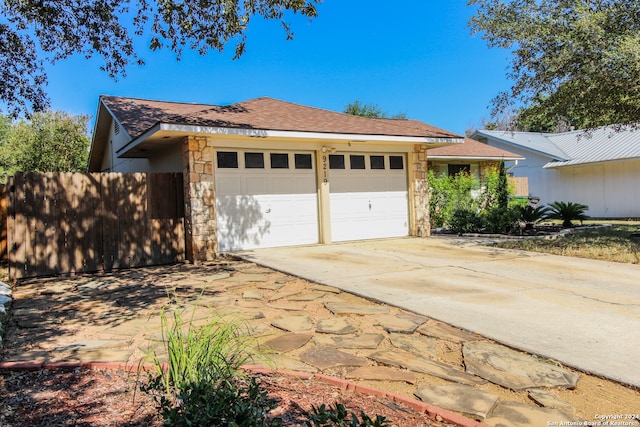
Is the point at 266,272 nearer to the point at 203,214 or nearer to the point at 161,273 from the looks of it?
the point at 161,273

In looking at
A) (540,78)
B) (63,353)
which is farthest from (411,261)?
(63,353)

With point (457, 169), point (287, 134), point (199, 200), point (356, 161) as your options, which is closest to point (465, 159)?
point (457, 169)

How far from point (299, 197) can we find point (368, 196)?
206cm

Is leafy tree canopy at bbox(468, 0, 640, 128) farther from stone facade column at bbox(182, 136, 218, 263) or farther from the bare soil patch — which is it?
the bare soil patch

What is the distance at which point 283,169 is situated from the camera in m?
10.5

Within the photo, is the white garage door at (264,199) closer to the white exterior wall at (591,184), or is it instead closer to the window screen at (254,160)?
the window screen at (254,160)

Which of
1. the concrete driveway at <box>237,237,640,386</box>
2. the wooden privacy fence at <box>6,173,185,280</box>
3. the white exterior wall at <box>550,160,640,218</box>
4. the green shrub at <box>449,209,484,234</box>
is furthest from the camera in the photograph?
the white exterior wall at <box>550,160,640,218</box>

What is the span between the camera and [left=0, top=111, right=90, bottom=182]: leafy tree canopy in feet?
75.1

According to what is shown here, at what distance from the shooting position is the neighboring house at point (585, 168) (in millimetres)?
18984

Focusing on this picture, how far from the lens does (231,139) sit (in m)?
9.57

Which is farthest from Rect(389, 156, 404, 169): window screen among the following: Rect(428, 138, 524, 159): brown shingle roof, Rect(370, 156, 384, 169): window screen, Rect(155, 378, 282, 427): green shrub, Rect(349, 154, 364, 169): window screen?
Rect(155, 378, 282, 427): green shrub

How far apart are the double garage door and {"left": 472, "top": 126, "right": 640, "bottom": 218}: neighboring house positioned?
29.4 ft

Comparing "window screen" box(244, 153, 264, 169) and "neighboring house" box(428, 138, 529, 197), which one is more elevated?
"neighboring house" box(428, 138, 529, 197)

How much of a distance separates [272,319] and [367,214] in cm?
750
